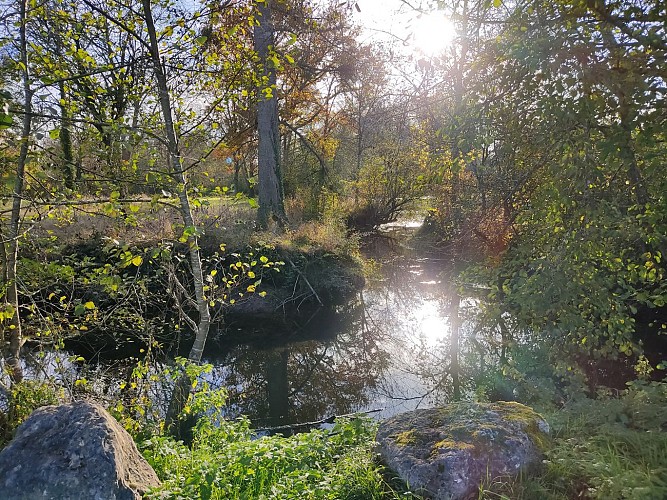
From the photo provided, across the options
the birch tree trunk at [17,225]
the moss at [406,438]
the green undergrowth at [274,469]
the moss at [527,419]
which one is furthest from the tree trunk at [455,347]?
the birch tree trunk at [17,225]

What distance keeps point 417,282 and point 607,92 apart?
471 inches

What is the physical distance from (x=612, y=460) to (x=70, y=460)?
325cm

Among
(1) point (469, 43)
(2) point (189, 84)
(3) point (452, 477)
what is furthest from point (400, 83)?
(3) point (452, 477)

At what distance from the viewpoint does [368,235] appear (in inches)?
773

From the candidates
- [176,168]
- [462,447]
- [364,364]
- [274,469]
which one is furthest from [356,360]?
[462,447]

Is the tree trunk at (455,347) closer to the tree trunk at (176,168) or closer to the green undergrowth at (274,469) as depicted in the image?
the green undergrowth at (274,469)

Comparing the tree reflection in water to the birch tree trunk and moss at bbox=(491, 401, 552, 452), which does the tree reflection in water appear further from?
the birch tree trunk

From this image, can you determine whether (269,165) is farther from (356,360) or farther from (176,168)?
(176,168)

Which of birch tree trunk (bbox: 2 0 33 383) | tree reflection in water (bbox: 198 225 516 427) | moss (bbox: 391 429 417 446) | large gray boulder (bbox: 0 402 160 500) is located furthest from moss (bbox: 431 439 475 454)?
birch tree trunk (bbox: 2 0 33 383)

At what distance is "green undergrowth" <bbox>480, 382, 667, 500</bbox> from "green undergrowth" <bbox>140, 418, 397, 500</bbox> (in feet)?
3.10

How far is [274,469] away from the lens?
3477 mm

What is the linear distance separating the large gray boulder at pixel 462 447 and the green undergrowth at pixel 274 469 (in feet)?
0.73

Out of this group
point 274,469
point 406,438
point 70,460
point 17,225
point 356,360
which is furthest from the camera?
point 356,360

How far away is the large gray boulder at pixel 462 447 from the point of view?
2.83 meters
